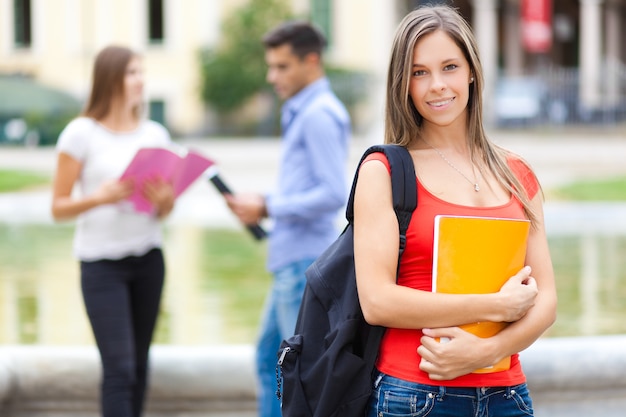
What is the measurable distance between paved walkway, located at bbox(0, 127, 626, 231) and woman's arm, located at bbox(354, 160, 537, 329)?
11.0 m

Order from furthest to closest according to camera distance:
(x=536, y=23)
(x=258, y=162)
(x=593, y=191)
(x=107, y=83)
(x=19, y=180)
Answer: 1. (x=536, y=23)
2. (x=258, y=162)
3. (x=19, y=180)
4. (x=593, y=191)
5. (x=107, y=83)

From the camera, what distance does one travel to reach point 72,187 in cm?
456

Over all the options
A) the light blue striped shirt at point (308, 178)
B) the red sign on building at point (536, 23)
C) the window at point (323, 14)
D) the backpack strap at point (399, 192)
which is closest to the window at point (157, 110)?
the window at point (323, 14)

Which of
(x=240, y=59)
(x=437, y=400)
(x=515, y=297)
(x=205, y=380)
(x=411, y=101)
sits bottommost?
(x=205, y=380)

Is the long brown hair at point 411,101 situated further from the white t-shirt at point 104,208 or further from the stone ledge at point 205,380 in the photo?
the white t-shirt at point 104,208

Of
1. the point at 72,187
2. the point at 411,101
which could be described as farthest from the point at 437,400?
the point at 72,187

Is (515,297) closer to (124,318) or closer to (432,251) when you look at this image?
(432,251)

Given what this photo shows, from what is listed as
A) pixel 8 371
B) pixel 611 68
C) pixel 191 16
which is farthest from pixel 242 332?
pixel 191 16

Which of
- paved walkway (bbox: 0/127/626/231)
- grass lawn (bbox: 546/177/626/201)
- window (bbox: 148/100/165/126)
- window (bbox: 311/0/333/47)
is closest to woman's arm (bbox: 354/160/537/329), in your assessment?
paved walkway (bbox: 0/127/626/231)

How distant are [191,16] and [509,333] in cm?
3410

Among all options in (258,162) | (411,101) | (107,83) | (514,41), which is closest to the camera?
(411,101)

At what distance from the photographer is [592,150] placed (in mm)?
25188

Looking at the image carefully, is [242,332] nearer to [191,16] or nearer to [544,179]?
[544,179]

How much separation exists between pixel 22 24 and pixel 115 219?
3466cm
